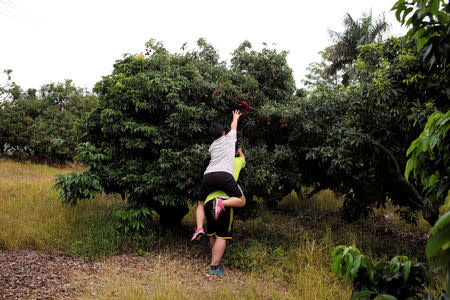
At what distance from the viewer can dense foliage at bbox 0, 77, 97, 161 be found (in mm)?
17875

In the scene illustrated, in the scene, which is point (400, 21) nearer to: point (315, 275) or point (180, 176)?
point (315, 275)

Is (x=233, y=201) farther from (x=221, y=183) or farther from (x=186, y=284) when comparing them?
(x=186, y=284)

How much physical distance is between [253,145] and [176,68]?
2.17 meters

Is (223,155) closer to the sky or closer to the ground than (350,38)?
closer to the ground

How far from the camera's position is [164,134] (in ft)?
17.8

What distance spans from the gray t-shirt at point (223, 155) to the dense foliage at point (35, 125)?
14.4 m

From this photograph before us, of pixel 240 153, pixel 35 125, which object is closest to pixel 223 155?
pixel 240 153

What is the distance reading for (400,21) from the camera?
5.10 feet

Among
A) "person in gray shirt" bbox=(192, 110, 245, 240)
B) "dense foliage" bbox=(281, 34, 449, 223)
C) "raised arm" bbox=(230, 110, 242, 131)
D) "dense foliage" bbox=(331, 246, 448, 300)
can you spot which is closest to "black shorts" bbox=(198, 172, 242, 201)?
"person in gray shirt" bbox=(192, 110, 245, 240)

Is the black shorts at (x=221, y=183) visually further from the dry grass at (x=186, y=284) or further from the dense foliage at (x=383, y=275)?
the dense foliage at (x=383, y=275)

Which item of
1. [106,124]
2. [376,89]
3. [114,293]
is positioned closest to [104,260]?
[114,293]

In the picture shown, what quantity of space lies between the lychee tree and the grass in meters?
0.67

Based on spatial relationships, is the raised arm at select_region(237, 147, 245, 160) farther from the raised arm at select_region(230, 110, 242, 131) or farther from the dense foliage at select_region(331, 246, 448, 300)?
the dense foliage at select_region(331, 246, 448, 300)

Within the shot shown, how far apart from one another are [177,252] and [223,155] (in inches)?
79.3
